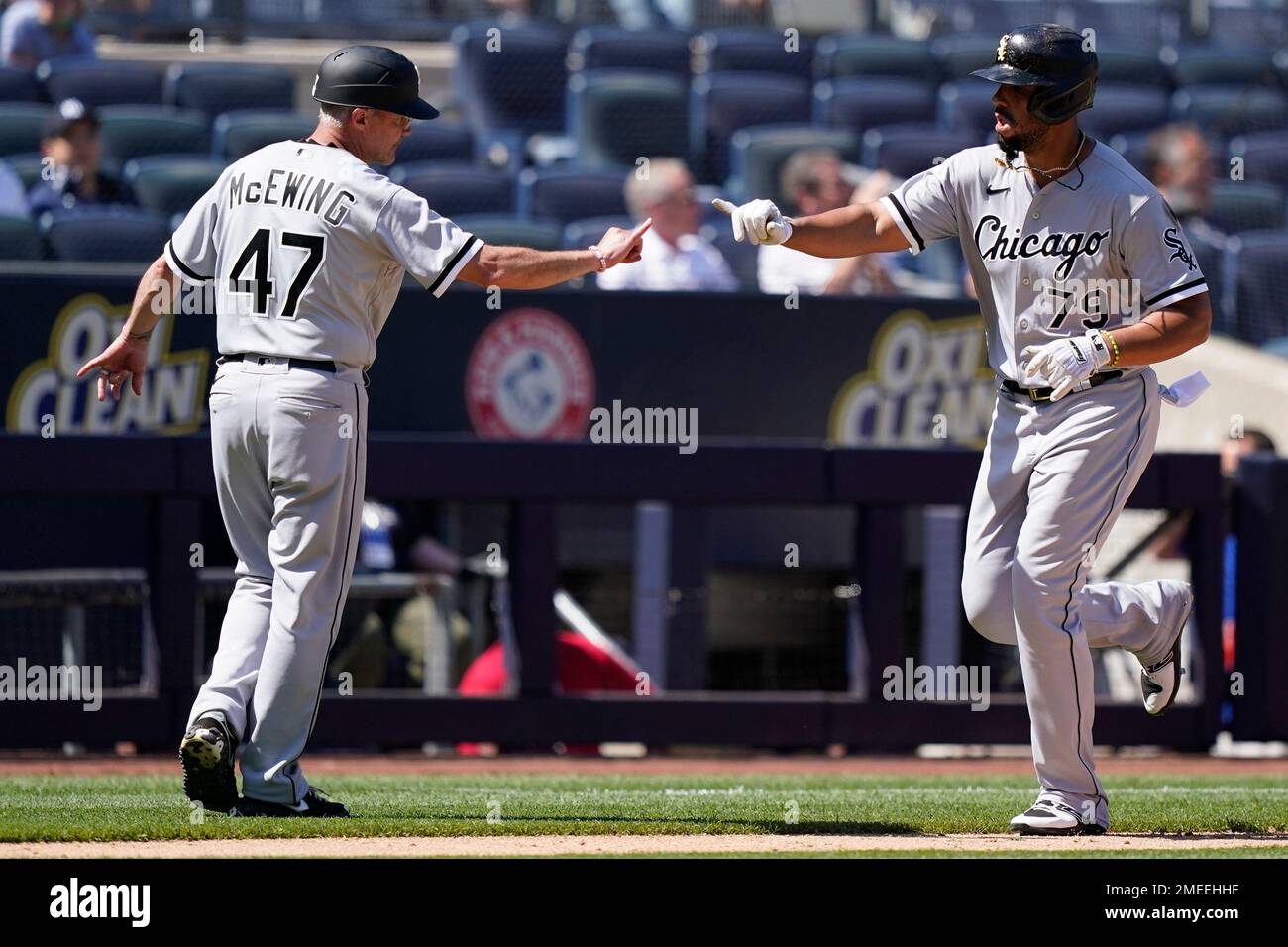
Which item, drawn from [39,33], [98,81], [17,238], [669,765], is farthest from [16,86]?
[669,765]

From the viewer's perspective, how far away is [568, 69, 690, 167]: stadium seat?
499 inches

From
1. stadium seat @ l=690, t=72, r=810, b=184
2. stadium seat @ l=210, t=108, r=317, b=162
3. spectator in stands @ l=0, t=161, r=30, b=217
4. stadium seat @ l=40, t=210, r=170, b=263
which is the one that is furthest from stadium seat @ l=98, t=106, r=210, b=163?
stadium seat @ l=690, t=72, r=810, b=184

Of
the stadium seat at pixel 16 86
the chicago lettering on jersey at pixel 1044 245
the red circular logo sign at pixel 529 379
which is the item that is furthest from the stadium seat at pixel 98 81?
the chicago lettering on jersey at pixel 1044 245

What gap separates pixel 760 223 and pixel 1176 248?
108 centimetres

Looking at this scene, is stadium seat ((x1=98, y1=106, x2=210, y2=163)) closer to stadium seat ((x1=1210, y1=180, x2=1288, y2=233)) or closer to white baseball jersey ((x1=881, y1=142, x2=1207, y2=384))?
stadium seat ((x1=1210, y1=180, x2=1288, y2=233))

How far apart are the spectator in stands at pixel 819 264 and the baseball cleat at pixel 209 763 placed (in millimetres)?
6087

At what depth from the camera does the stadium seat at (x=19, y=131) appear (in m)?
11.3

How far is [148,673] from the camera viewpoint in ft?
25.7

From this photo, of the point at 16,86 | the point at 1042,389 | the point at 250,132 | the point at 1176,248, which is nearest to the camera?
the point at 1176,248

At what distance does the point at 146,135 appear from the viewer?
11.8 meters

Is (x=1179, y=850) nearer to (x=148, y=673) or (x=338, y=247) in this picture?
(x=338, y=247)

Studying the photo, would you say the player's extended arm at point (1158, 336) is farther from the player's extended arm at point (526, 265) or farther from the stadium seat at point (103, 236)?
the stadium seat at point (103, 236)

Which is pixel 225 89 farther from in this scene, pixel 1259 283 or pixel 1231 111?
pixel 1231 111
